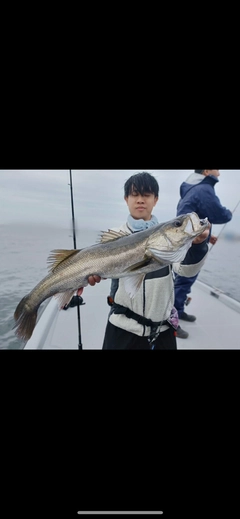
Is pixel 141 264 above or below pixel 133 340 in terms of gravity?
above

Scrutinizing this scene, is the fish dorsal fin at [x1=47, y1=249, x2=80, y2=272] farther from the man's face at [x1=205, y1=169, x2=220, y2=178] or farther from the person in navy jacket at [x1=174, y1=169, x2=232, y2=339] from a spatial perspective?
the man's face at [x1=205, y1=169, x2=220, y2=178]

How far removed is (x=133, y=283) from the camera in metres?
1.02

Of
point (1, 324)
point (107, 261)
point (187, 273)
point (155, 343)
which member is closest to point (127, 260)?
point (107, 261)

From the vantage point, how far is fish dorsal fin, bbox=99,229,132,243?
104 centimetres

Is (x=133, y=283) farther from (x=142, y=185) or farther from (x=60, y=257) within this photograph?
(x=142, y=185)

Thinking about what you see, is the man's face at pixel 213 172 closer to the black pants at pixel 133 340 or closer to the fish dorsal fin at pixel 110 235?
the fish dorsal fin at pixel 110 235

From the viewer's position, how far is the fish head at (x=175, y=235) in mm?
945

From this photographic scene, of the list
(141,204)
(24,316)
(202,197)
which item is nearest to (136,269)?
(141,204)

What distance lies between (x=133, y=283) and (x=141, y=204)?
35cm

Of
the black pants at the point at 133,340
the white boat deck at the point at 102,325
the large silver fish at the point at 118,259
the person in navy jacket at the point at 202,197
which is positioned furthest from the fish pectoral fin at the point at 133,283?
the white boat deck at the point at 102,325

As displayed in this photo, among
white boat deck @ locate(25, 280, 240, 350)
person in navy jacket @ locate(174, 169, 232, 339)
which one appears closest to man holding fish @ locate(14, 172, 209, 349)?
person in navy jacket @ locate(174, 169, 232, 339)

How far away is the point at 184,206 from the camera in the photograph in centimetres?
139

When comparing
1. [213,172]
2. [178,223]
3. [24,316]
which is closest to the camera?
[178,223]

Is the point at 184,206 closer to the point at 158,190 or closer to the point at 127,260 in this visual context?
the point at 158,190
